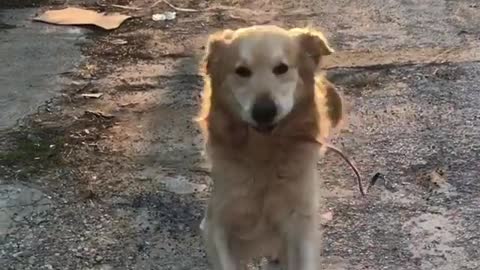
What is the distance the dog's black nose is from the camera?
3184 millimetres

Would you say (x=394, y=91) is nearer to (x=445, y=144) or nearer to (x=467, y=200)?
(x=445, y=144)

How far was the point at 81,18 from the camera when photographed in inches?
293

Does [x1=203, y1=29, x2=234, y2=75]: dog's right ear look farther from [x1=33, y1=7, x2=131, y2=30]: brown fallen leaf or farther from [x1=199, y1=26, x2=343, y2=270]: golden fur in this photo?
[x1=33, y1=7, x2=131, y2=30]: brown fallen leaf

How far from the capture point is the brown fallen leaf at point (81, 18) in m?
7.32

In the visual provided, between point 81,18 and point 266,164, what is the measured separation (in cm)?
438

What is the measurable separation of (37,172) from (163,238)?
0.96 metres

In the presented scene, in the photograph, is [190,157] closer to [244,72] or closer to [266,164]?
[266,164]

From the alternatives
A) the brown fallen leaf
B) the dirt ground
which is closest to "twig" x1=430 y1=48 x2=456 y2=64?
the dirt ground

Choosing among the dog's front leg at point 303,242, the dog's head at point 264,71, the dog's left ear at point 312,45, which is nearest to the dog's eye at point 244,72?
the dog's head at point 264,71

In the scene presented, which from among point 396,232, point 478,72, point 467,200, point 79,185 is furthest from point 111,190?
point 478,72

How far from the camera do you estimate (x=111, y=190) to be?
4.52 metres

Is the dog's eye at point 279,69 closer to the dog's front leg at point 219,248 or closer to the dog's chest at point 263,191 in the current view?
the dog's chest at point 263,191

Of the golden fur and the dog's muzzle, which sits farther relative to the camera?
the golden fur

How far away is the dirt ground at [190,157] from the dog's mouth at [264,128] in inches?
31.1
